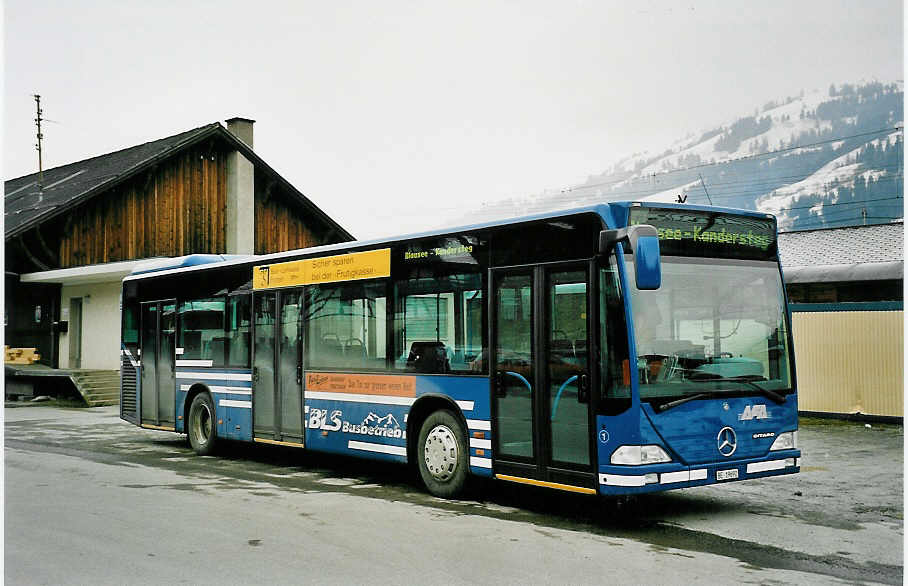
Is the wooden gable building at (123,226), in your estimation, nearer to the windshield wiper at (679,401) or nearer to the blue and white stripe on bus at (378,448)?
the blue and white stripe on bus at (378,448)

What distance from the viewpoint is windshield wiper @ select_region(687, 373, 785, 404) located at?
9070 mm

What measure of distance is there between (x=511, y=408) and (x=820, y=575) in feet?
11.4

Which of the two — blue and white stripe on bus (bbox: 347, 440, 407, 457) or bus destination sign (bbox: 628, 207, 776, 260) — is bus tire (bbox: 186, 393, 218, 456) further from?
bus destination sign (bbox: 628, 207, 776, 260)

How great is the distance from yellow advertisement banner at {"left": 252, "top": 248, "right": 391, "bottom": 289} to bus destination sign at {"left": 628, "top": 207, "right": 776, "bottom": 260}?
3600 mm

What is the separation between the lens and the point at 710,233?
9.45 metres

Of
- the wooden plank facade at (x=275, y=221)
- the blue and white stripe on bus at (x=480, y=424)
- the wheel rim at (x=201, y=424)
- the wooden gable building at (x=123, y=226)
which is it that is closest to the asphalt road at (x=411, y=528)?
the blue and white stripe on bus at (x=480, y=424)

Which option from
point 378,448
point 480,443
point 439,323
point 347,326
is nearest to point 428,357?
point 439,323

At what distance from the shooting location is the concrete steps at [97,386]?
26.6m

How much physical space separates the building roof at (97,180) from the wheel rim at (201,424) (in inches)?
717

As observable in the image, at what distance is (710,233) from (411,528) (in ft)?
12.6

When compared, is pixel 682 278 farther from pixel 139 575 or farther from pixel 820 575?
pixel 139 575

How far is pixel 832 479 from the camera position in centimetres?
1204

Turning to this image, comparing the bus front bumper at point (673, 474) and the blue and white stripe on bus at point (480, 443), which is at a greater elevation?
the blue and white stripe on bus at point (480, 443)

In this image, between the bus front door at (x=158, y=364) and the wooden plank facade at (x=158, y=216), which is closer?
the bus front door at (x=158, y=364)
